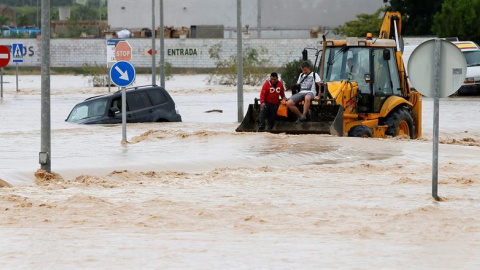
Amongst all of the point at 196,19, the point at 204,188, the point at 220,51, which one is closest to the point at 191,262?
the point at 204,188

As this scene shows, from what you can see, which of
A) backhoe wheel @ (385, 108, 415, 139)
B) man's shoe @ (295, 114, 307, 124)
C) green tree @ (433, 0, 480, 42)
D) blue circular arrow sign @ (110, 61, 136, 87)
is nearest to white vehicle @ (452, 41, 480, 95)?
green tree @ (433, 0, 480, 42)

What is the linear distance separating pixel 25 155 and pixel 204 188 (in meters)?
6.34

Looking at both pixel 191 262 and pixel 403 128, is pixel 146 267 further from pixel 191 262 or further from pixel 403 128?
pixel 403 128

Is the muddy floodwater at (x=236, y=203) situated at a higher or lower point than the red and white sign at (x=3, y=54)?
lower

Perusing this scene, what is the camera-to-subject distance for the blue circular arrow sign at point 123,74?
25859 mm

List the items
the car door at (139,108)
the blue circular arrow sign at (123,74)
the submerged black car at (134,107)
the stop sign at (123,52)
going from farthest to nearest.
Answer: the car door at (139,108) → the submerged black car at (134,107) → the stop sign at (123,52) → the blue circular arrow sign at (123,74)

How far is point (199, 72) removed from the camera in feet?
299

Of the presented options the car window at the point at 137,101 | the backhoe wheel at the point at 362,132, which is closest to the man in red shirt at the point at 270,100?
the backhoe wheel at the point at 362,132

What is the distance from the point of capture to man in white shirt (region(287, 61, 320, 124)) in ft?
83.5

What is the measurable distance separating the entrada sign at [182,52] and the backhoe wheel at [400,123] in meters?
63.9

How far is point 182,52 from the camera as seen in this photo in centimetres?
9075

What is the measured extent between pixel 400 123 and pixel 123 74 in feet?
20.0

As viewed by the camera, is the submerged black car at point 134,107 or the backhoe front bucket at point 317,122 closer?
the backhoe front bucket at point 317,122

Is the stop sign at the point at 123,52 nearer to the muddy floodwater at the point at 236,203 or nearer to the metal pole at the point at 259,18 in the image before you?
the muddy floodwater at the point at 236,203
